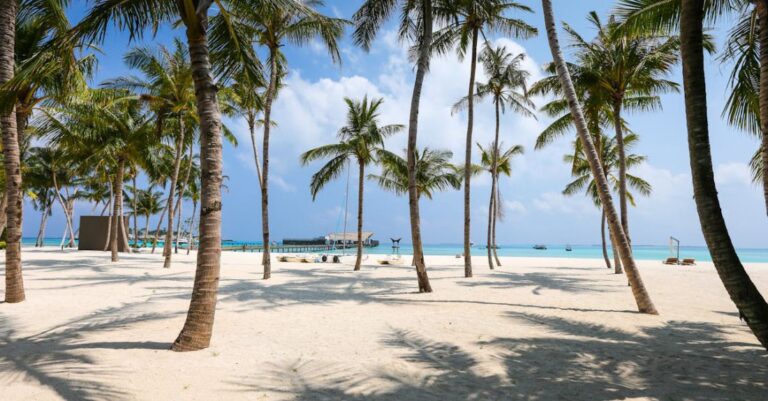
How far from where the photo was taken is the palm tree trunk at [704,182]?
324 cm

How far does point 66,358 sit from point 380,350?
363 cm

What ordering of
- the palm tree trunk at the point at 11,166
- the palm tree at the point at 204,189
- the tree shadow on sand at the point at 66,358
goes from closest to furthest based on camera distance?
the tree shadow on sand at the point at 66,358 → the palm tree at the point at 204,189 → the palm tree trunk at the point at 11,166

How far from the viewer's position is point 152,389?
3.60 metres

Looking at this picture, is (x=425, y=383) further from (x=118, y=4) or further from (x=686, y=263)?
(x=686, y=263)

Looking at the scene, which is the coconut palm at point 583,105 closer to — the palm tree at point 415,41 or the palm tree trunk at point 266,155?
the palm tree at point 415,41

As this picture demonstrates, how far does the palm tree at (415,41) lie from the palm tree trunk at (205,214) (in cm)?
577

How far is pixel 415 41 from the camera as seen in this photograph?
41.8ft

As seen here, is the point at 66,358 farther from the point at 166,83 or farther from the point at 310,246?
the point at 310,246

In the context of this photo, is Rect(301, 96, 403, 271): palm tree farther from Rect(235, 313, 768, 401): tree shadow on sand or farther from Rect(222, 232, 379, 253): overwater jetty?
Rect(222, 232, 379, 253): overwater jetty

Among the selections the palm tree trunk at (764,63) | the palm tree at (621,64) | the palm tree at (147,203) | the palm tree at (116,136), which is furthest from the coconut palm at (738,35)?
the palm tree at (147,203)

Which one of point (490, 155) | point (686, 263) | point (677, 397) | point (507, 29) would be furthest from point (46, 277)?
point (686, 263)

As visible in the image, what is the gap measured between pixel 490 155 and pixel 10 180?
2135cm

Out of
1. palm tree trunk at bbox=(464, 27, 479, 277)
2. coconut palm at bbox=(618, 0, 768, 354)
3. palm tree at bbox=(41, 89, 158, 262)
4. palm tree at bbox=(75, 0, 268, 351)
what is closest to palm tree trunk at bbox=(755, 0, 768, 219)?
coconut palm at bbox=(618, 0, 768, 354)

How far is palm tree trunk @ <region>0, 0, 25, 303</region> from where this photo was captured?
7000mm
